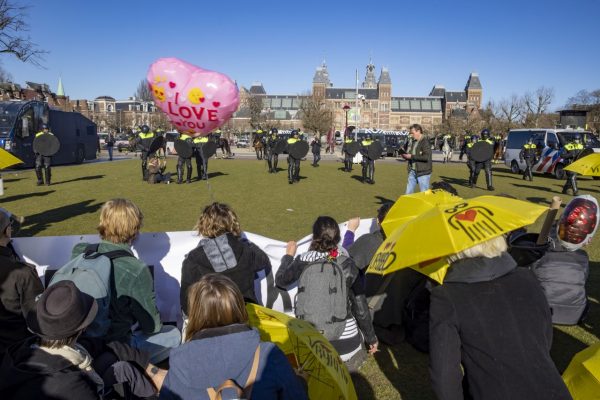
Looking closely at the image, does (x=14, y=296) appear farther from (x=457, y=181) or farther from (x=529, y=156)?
(x=529, y=156)

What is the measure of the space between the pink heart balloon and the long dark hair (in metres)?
3.86

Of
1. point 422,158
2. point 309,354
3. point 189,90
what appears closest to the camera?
point 309,354

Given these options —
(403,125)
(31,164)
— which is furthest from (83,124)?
(403,125)

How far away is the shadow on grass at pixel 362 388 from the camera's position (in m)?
3.60

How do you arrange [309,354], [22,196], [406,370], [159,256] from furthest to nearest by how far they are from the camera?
1. [22,196]
2. [159,256]
3. [406,370]
4. [309,354]

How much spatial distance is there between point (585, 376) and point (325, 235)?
1.85 meters

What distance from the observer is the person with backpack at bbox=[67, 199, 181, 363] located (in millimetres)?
3053

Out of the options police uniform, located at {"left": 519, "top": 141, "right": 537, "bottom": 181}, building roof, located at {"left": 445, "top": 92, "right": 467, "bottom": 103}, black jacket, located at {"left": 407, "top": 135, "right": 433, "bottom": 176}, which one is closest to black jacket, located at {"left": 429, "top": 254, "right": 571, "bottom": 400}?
black jacket, located at {"left": 407, "top": 135, "right": 433, "bottom": 176}

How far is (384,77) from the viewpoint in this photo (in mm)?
120062

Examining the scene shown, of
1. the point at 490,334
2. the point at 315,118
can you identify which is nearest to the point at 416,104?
the point at 315,118

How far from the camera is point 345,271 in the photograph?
3.45 m

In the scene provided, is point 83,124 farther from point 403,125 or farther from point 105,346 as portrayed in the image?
point 403,125

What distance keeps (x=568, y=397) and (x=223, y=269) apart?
2439 millimetres

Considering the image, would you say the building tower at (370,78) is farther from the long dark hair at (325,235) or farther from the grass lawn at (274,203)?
the long dark hair at (325,235)
